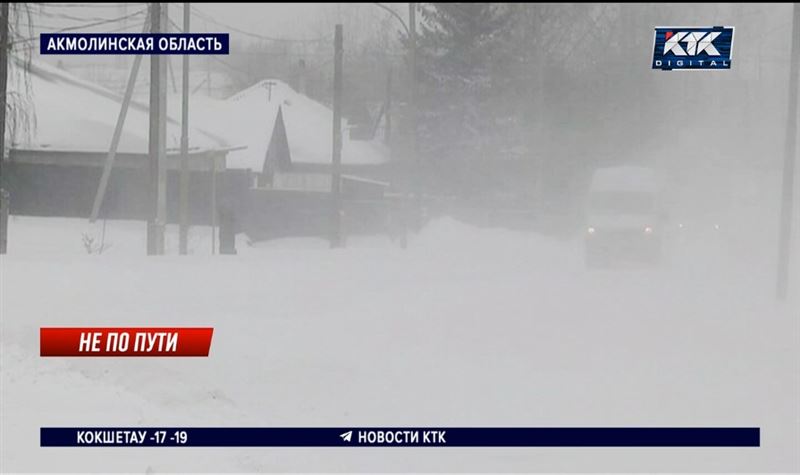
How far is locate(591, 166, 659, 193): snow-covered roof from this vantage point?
28.2 meters

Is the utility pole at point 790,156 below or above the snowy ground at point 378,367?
above

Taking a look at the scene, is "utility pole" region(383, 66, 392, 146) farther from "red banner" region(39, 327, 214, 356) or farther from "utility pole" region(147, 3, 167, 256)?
"red banner" region(39, 327, 214, 356)

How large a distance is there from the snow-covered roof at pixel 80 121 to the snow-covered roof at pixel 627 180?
48.0 feet

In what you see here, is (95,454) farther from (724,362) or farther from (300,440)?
(724,362)

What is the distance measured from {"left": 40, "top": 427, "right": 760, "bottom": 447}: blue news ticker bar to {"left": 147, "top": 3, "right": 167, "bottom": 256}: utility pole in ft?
43.6

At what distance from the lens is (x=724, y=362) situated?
12.5 meters

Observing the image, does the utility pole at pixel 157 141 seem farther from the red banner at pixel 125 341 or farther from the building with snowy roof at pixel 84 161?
the building with snowy roof at pixel 84 161

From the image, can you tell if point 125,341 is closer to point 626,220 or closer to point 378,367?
point 378,367

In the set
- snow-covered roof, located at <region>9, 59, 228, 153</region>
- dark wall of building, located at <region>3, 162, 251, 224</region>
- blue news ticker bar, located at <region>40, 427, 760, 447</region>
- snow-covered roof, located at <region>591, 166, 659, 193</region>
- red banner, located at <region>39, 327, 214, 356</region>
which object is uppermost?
snow-covered roof, located at <region>9, 59, 228, 153</region>

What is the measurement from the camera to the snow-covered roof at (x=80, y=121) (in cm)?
3616

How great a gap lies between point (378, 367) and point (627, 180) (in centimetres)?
1847

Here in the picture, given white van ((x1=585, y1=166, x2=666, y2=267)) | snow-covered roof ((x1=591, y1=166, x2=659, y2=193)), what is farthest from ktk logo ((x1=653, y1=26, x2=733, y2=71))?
snow-covered roof ((x1=591, y1=166, x2=659, y2=193))

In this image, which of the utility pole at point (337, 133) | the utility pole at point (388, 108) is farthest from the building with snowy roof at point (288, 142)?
the utility pole at point (337, 133)

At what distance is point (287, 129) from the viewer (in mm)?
52312
